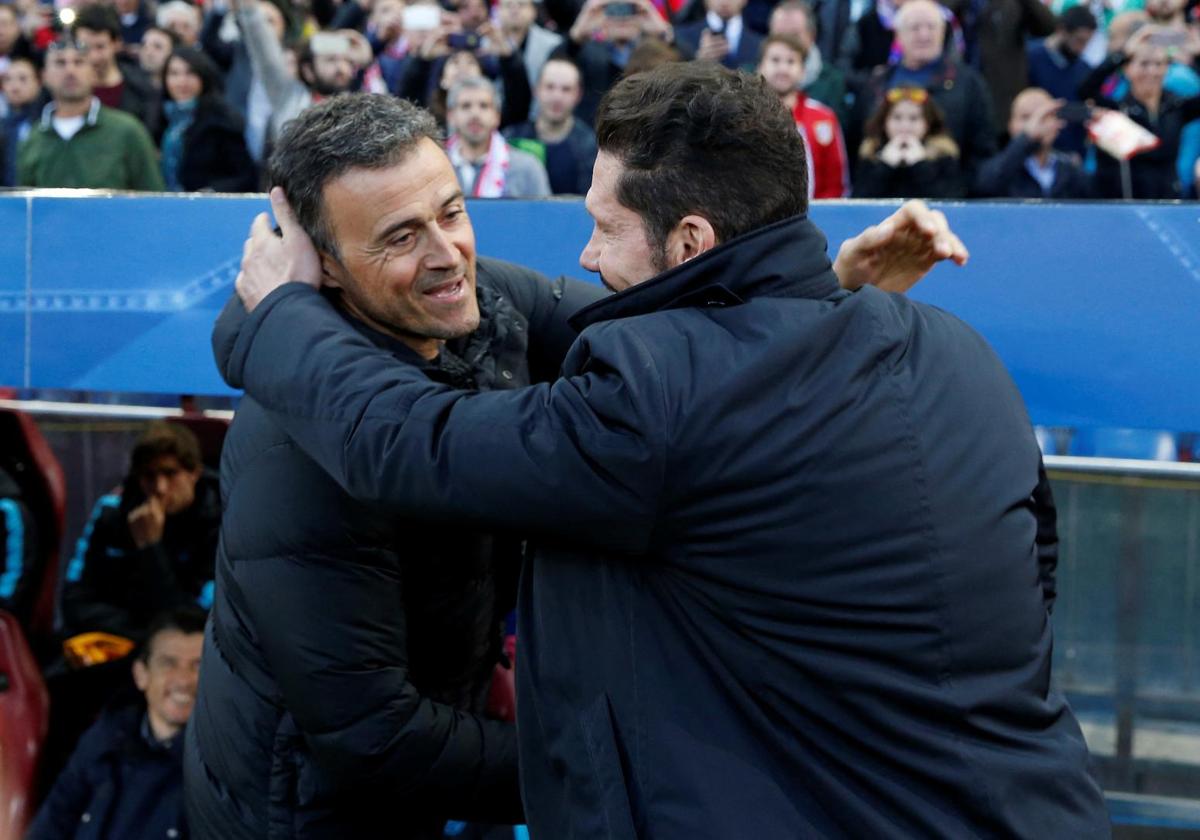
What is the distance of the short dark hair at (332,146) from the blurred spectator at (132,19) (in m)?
8.79

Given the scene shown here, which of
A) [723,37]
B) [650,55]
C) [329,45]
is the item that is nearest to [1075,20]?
[723,37]

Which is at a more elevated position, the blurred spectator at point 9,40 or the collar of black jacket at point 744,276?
the blurred spectator at point 9,40

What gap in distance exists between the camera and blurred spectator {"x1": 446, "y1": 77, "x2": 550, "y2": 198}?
6098 millimetres

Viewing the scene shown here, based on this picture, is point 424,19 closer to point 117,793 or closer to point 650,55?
point 650,55

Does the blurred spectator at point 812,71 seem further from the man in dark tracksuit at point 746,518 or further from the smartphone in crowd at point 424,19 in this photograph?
the man in dark tracksuit at point 746,518

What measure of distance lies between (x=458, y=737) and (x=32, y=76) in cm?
748

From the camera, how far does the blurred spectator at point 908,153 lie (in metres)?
6.05

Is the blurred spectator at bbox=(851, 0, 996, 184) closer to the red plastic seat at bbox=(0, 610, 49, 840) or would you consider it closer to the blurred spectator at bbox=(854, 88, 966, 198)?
the blurred spectator at bbox=(854, 88, 966, 198)

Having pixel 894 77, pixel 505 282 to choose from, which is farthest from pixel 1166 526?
pixel 894 77

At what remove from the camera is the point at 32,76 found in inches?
342

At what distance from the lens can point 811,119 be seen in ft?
20.9

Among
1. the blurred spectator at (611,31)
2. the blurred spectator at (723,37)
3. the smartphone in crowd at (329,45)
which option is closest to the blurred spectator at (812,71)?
the blurred spectator at (723,37)

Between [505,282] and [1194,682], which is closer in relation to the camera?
[505,282]

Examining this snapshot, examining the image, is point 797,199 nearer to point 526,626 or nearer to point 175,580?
point 526,626
